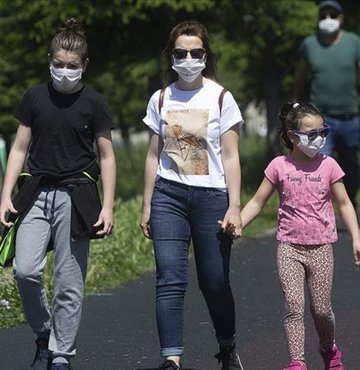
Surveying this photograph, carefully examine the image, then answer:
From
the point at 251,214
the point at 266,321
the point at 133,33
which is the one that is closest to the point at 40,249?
the point at 251,214

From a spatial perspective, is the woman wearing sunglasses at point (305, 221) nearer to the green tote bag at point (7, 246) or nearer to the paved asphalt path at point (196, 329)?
the paved asphalt path at point (196, 329)

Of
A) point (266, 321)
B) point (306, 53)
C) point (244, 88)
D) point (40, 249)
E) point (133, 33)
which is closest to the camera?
point (40, 249)

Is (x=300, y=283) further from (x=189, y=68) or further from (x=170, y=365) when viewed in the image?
(x=189, y=68)

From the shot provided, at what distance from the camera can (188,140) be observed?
644 cm

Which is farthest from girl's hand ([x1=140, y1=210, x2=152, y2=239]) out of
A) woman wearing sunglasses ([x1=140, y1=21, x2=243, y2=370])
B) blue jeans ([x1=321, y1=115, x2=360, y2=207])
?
blue jeans ([x1=321, y1=115, x2=360, y2=207])

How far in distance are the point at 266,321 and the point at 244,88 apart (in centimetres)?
1091

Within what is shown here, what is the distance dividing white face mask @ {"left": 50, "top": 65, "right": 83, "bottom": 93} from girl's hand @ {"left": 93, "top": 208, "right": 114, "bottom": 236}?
623mm

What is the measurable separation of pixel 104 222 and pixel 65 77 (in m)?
0.72

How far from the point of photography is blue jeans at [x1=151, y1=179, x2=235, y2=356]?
6.46 meters

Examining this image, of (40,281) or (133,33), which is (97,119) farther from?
(133,33)

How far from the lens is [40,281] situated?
6418mm

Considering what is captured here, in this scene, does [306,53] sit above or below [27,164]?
above

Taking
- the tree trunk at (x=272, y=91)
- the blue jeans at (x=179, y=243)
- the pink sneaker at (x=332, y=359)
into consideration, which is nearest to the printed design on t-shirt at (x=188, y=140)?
the blue jeans at (x=179, y=243)

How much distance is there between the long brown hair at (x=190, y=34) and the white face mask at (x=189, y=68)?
0.14 m
